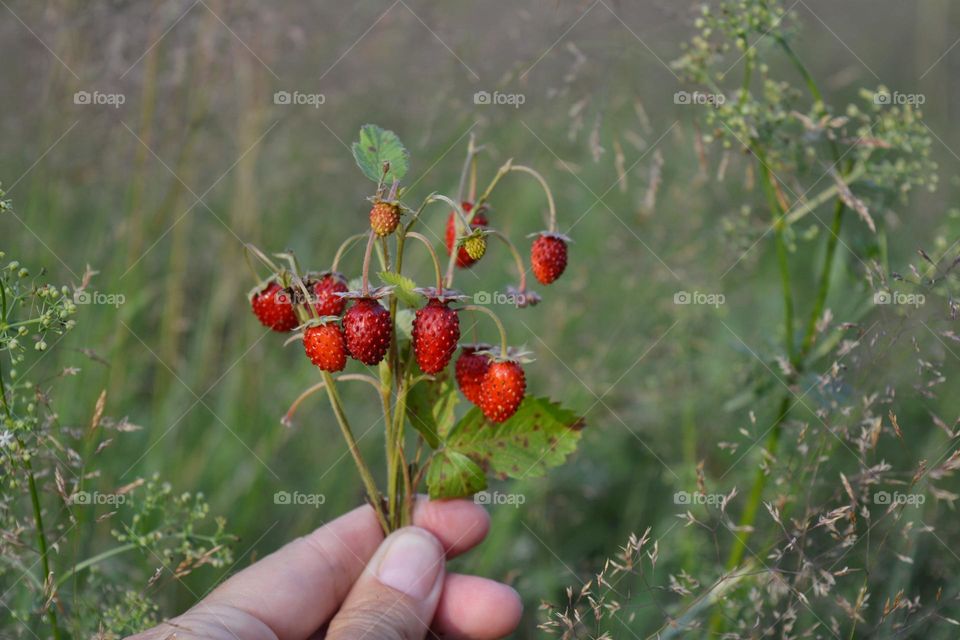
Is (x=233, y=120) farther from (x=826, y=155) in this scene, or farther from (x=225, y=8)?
(x=826, y=155)

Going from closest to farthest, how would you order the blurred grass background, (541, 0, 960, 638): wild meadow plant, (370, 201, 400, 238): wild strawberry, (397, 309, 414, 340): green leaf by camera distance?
(370, 201, 400, 238): wild strawberry, (397, 309, 414, 340): green leaf, (541, 0, 960, 638): wild meadow plant, the blurred grass background

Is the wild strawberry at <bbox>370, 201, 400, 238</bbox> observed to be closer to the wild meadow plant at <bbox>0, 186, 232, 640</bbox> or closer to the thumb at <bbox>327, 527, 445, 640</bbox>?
the wild meadow plant at <bbox>0, 186, 232, 640</bbox>

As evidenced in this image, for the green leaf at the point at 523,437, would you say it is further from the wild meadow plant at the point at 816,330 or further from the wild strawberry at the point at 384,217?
the wild strawberry at the point at 384,217

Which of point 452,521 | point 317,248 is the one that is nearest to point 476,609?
point 452,521

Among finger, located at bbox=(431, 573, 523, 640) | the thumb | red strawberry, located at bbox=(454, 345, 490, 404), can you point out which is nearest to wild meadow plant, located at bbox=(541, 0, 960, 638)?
finger, located at bbox=(431, 573, 523, 640)

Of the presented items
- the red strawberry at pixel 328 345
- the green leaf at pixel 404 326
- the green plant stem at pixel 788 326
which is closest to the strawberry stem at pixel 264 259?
the red strawberry at pixel 328 345

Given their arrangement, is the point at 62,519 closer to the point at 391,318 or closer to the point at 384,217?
the point at 391,318
